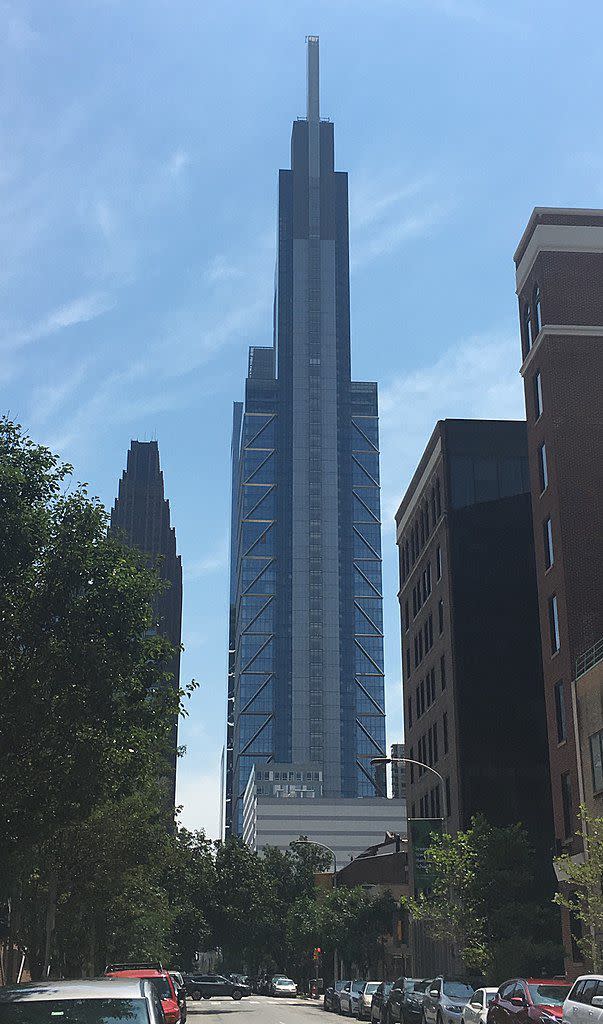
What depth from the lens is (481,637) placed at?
68.5m

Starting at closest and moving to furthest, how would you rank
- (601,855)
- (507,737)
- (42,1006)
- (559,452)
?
1. (42,1006)
2. (601,855)
3. (559,452)
4. (507,737)

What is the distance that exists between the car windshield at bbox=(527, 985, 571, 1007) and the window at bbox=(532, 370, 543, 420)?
31406 millimetres

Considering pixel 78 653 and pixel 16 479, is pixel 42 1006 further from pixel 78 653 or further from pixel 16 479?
pixel 16 479

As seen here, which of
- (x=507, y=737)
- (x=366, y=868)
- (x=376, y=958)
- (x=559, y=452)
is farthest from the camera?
(x=366, y=868)

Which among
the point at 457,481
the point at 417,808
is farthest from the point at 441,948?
the point at 457,481

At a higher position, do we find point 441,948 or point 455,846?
point 455,846

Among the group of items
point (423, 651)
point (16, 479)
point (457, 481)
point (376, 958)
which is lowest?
point (376, 958)

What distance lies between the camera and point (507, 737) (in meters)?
66.8

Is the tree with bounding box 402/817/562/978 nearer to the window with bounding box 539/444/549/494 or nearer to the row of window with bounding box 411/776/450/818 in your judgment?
the window with bounding box 539/444/549/494

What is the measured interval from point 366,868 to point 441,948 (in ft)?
95.3

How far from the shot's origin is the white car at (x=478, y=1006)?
1164 inches

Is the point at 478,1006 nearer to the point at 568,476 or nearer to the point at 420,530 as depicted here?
the point at 568,476

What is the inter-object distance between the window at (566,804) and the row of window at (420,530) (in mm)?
29070

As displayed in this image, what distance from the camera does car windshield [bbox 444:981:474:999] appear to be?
110 ft
